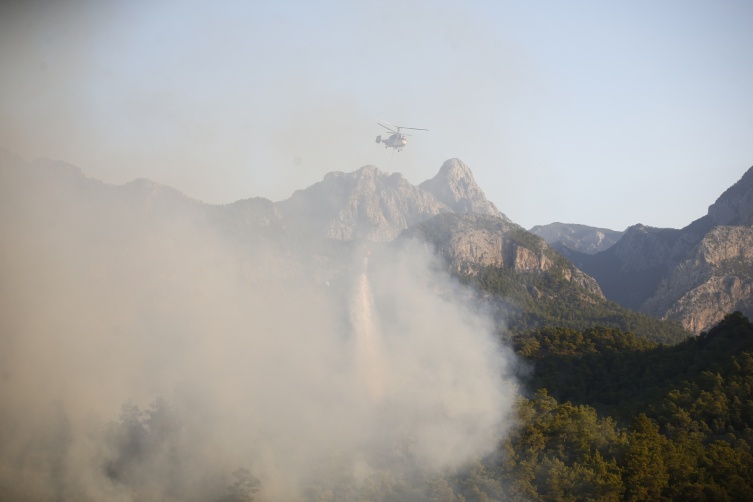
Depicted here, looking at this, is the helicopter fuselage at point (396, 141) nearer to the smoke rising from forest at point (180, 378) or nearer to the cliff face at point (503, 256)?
the smoke rising from forest at point (180, 378)

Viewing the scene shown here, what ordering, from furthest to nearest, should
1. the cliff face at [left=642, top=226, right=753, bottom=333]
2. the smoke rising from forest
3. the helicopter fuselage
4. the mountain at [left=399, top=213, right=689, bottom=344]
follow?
the cliff face at [left=642, top=226, right=753, bottom=333], the mountain at [left=399, top=213, right=689, bottom=344], the helicopter fuselage, the smoke rising from forest

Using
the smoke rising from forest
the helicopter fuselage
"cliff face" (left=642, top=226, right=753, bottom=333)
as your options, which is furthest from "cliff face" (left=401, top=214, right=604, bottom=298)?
the smoke rising from forest

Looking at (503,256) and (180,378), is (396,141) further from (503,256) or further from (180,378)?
(503,256)

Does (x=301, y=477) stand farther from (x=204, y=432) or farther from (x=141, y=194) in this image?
(x=141, y=194)

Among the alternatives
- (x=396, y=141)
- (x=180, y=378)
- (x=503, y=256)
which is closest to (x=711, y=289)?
(x=503, y=256)

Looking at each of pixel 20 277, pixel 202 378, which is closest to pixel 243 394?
pixel 202 378

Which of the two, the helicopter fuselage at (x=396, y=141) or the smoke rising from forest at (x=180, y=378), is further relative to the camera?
the helicopter fuselage at (x=396, y=141)

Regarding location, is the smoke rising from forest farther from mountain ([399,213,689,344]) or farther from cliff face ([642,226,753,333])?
cliff face ([642,226,753,333])

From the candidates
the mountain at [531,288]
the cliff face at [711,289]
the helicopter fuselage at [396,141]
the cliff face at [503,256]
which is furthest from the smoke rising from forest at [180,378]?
the cliff face at [711,289]
